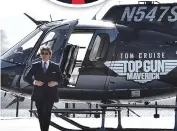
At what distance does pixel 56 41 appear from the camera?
9969 millimetres

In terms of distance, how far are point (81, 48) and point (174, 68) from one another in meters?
2.39

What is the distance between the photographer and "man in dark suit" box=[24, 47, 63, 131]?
310 inches

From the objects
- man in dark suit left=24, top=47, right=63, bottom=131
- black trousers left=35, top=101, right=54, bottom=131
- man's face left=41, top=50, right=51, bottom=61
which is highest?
man's face left=41, top=50, right=51, bottom=61

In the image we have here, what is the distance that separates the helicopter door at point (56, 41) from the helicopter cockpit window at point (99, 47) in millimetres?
567

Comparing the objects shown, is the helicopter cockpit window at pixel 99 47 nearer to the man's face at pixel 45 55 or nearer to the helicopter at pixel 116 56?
the helicopter at pixel 116 56

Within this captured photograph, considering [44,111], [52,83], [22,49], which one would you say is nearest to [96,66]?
[22,49]

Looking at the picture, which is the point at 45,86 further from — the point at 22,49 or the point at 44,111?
the point at 22,49

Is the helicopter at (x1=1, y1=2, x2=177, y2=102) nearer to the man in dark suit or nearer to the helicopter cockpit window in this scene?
the helicopter cockpit window

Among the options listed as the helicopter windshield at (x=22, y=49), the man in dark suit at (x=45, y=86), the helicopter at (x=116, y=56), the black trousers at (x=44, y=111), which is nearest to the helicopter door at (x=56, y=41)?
the helicopter at (x=116, y=56)

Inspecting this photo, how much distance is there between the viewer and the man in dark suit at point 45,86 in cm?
787

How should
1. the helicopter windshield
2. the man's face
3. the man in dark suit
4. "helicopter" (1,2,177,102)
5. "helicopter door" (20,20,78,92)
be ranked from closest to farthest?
1. the man's face
2. the man in dark suit
3. "helicopter" (1,2,177,102)
4. "helicopter door" (20,20,78,92)
5. the helicopter windshield

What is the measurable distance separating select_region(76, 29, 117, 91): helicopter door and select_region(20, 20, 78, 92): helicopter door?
0.50m

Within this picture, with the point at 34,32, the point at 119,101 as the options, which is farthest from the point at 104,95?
the point at 34,32

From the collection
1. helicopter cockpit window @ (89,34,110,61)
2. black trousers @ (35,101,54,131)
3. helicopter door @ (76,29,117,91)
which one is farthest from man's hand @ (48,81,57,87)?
helicopter cockpit window @ (89,34,110,61)
